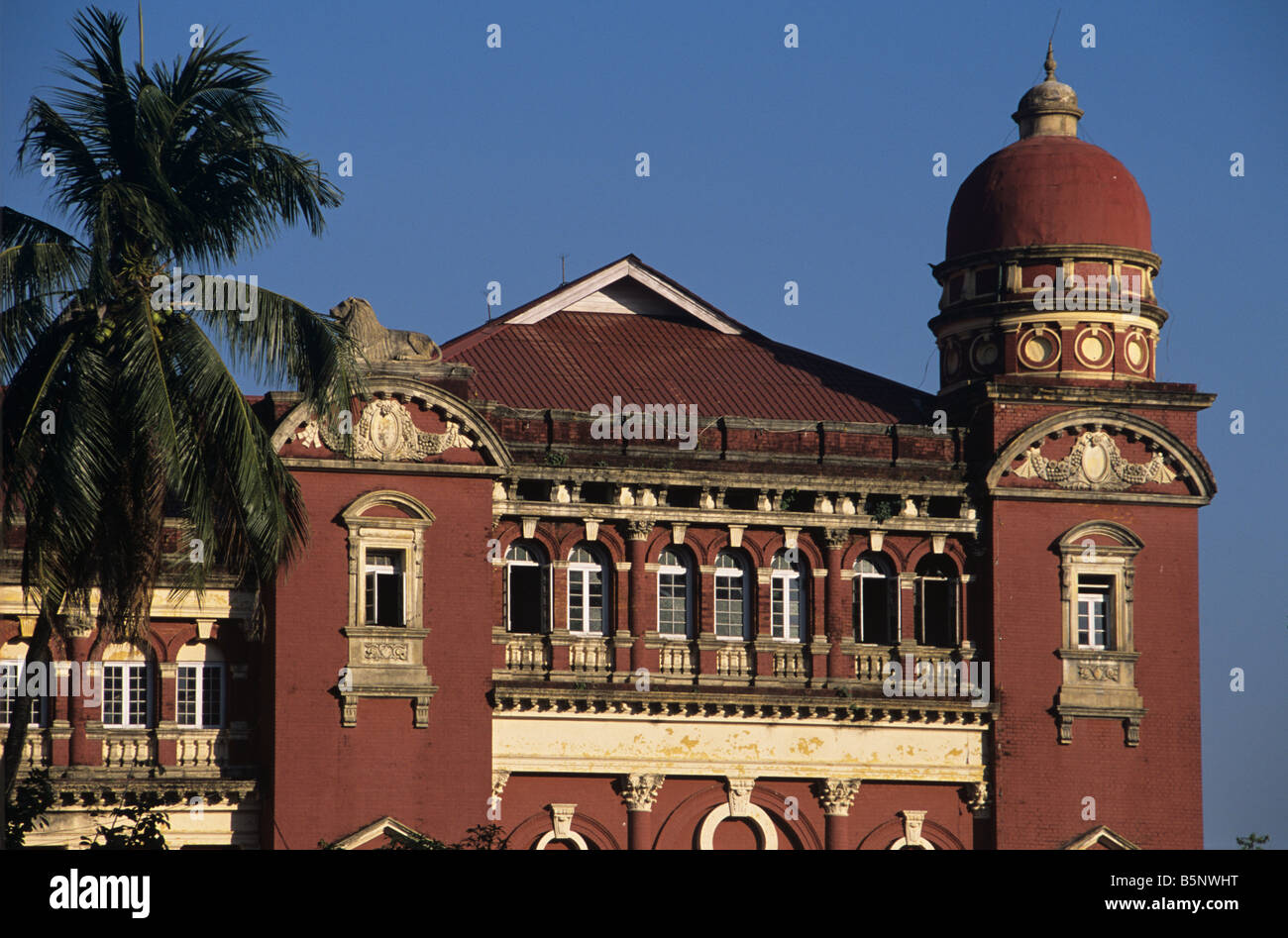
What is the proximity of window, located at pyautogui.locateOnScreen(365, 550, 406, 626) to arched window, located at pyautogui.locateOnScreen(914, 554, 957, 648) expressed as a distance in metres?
9.86

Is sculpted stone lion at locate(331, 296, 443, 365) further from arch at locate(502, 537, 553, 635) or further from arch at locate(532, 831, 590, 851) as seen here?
arch at locate(532, 831, 590, 851)

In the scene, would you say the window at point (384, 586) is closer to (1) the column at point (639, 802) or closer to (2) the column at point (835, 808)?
(1) the column at point (639, 802)

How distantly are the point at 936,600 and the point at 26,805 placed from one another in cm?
1810

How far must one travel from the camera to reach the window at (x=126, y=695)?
37.7m

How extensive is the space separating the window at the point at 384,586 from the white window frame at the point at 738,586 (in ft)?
19.5

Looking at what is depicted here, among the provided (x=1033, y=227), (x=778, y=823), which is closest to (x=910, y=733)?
(x=778, y=823)

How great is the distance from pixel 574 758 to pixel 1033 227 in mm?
14043

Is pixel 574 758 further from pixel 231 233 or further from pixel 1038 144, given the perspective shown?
pixel 1038 144

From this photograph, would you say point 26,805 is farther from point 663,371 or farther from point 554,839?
point 663,371

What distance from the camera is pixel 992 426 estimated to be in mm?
41500

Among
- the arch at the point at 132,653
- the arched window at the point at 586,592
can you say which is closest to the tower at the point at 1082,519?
the arched window at the point at 586,592

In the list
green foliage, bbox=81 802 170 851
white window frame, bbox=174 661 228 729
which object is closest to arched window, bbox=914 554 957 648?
white window frame, bbox=174 661 228 729
